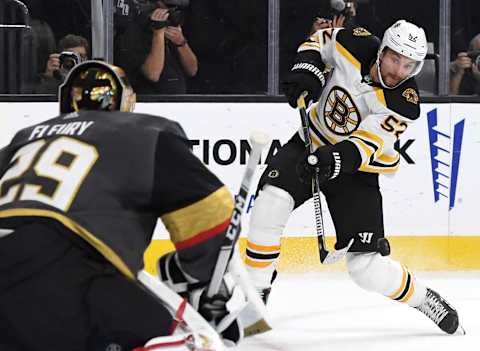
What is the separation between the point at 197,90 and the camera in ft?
16.8

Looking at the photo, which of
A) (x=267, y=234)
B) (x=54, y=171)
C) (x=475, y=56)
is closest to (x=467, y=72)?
(x=475, y=56)

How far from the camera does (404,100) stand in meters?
3.79

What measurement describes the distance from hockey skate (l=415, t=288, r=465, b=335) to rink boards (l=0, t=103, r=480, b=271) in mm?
1184

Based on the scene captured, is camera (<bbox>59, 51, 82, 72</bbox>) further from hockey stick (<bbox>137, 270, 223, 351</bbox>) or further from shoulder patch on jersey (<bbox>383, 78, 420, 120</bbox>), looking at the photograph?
→ hockey stick (<bbox>137, 270, 223, 351</bbox>)

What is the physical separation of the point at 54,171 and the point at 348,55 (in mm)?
2105

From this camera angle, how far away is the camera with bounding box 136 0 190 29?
16.9ft

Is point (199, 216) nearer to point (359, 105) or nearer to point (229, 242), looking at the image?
point (229, 242)

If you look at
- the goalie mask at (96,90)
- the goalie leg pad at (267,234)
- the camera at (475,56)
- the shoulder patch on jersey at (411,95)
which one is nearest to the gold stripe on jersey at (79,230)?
the goalie mask at (96,90)

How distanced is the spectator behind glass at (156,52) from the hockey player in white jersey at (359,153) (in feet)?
4.07

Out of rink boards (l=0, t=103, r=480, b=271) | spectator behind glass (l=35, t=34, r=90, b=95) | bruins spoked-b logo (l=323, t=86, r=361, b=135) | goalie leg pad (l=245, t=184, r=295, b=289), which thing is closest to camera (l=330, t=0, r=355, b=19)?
rink boards (l=0, t=103, r=480, b=271)

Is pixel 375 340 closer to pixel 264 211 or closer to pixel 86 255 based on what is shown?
pixel 264 211

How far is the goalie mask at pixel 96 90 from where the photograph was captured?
84.8 inches

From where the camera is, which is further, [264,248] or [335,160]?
[264,248]

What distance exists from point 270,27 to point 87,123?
10.6 ft
